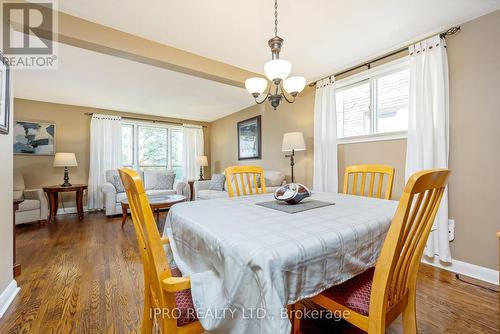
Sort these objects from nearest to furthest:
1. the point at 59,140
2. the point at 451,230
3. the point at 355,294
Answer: the point at 355,294
the point at 451,230
the point at 59,140

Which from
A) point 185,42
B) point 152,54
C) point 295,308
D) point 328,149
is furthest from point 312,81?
point 295,308

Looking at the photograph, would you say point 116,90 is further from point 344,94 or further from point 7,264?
point 344,94

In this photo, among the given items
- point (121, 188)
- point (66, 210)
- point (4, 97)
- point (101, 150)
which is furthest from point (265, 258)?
point (66, 210)

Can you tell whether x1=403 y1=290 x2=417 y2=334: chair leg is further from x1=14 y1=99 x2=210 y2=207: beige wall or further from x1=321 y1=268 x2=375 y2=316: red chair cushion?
x1=14 y1=99 x2=210 y2=207: beige wall

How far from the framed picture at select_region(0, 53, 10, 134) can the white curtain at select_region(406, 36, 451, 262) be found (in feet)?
11.2

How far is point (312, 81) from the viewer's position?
3.26 metres

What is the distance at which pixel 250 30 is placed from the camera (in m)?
2.06

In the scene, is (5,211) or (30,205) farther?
(30,205)

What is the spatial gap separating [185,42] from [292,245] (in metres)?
2.35

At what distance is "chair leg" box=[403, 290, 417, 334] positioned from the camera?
3.07ft

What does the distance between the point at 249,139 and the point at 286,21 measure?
115 inches

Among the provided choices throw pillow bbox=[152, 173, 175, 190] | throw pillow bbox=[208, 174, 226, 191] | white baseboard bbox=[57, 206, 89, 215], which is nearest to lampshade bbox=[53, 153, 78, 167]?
white baseboard bbox=[57, 206, 89, 215]

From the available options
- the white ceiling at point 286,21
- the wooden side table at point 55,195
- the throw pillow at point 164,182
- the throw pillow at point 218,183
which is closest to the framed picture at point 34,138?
the wooden side table at point 55,195

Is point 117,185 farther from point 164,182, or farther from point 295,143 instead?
point 295,143
